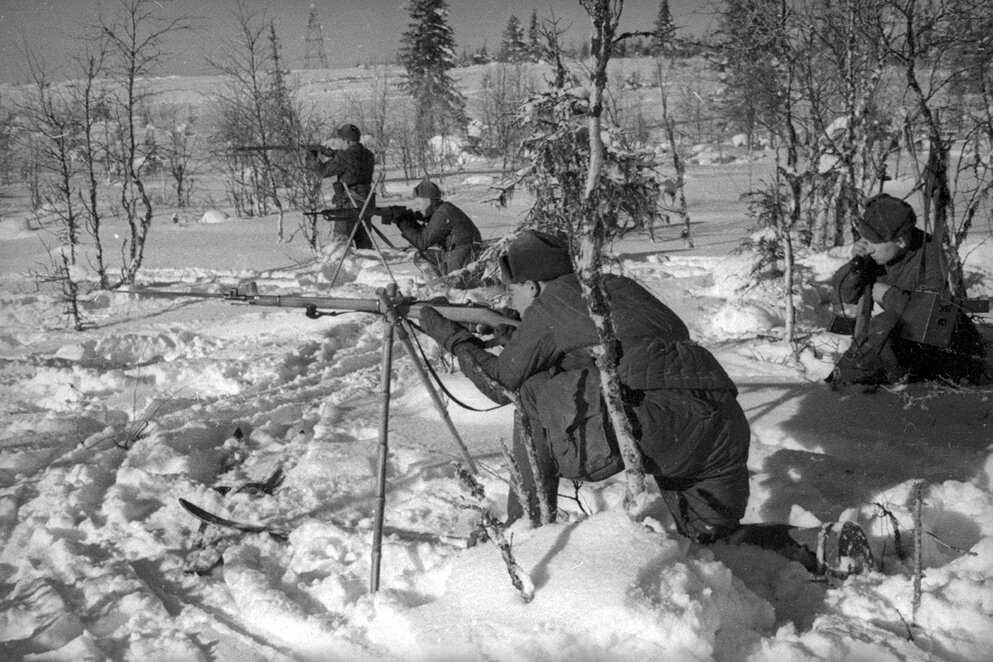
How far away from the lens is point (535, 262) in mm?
→ 2590

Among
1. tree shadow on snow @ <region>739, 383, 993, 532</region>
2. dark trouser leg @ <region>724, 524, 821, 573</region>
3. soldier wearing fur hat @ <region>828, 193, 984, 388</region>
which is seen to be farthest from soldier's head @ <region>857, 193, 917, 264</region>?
dark trouser leg @ <region>724, 524, 821, 573</region>

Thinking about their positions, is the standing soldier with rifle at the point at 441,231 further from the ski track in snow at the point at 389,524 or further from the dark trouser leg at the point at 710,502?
the dark trouser leg at the point at 710,502

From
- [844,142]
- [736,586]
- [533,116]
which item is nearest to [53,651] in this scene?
[736,586]

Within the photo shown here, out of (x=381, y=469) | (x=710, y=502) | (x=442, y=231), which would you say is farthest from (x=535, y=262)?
(x=442, y=231)

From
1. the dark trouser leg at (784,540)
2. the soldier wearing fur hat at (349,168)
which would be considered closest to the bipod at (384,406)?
the dark trouser leg at (784,540)

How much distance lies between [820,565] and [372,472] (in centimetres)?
211

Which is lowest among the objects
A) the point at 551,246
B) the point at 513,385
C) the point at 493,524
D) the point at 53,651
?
the point at 53,651

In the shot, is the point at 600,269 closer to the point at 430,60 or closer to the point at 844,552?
the point at 844,552

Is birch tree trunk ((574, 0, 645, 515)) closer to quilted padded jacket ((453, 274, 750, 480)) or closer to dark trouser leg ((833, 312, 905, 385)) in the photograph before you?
quilted padded jacket ((453, 274, 750, 480))

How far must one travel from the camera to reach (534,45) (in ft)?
12.4

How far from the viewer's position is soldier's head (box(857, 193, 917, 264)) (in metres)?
3.86

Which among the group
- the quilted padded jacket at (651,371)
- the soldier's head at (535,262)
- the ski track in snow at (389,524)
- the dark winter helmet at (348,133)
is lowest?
the ski track in snow at (389,524)

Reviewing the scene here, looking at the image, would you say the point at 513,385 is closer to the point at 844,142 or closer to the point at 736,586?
the point at 736,586

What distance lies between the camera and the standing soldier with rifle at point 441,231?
7.00 meters
